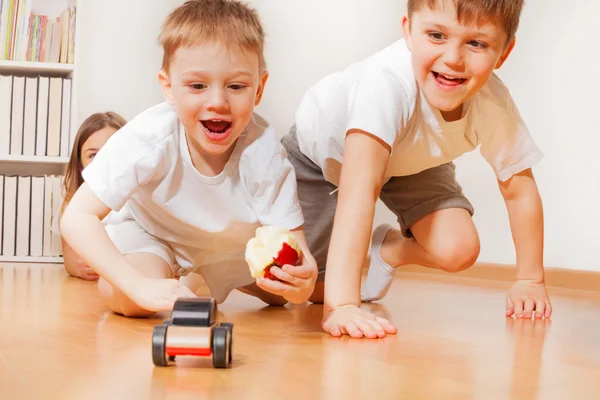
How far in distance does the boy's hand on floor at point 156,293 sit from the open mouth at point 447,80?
1.80 feet

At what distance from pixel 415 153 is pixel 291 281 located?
0.46m

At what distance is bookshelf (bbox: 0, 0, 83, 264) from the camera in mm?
2723

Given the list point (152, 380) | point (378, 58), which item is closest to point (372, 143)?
point (378, 58)

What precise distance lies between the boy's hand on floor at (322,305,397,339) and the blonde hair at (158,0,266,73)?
45cm

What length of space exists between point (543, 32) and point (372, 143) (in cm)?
130

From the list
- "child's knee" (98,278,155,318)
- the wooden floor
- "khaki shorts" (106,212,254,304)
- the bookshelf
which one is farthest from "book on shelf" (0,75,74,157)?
"child's knee" (98,278,155,318)

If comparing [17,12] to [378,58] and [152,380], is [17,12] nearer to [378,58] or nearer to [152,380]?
[378,58]

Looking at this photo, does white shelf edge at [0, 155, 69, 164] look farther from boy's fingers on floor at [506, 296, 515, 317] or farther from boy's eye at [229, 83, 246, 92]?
boy's fingers on floor at [506, 296, 515, 317]

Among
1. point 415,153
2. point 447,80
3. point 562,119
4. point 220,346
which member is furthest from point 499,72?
point 220,346

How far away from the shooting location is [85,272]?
7.14 feet

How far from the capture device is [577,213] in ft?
7.31

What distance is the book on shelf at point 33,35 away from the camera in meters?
2.75

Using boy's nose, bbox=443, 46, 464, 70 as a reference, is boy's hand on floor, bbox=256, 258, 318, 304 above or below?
below

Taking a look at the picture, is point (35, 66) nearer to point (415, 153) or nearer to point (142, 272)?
point (142, 272)
